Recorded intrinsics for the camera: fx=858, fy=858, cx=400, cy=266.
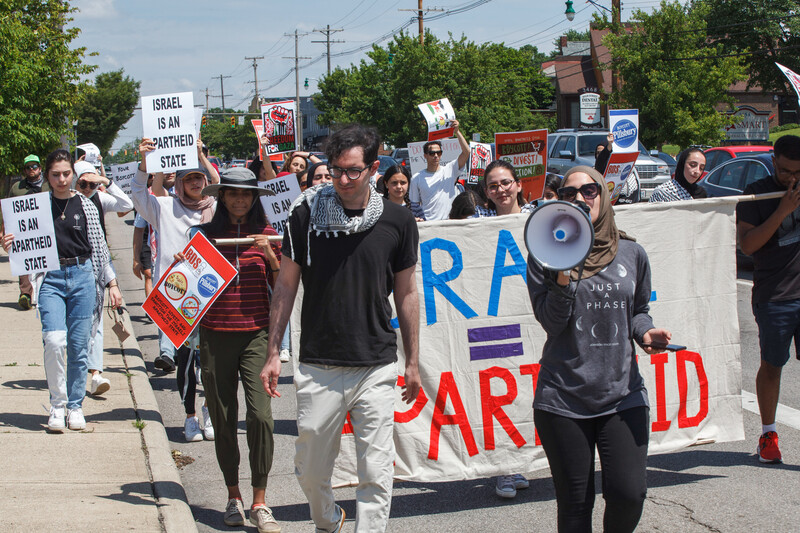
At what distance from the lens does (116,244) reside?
71.4 ft

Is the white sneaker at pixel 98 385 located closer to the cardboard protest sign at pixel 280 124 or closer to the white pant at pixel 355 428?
the white pant at pixel 355 428

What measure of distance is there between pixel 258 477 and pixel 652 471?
8.00 ft

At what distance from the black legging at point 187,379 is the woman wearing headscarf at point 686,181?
4.07m

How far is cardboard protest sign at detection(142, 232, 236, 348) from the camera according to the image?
4707 mm

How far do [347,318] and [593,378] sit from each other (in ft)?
3.57

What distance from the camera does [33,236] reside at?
6.12 m

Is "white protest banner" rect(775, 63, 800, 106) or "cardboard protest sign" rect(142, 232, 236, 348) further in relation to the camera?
"white protest banner" rect(775, 63, 800, 106)

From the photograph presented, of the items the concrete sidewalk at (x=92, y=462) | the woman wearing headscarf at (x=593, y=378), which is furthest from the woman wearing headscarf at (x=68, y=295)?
the woman wearing headscarf at (x=593, y=378)

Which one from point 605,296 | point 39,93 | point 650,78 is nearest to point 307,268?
point 605,296

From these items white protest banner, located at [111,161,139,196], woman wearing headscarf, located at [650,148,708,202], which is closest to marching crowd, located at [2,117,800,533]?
woman wearing headscarf, located at [650,148,708,202]

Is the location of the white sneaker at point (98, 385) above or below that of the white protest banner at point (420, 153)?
below

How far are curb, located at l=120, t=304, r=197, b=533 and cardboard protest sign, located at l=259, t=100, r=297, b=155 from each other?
359 cm

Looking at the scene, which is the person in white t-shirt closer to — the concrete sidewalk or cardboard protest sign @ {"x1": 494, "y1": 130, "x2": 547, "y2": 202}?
cardboard protest sign @ {"x1": 494, "y1": 130, "x2": 547, "y2": 202}

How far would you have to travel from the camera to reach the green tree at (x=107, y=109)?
225 feet
